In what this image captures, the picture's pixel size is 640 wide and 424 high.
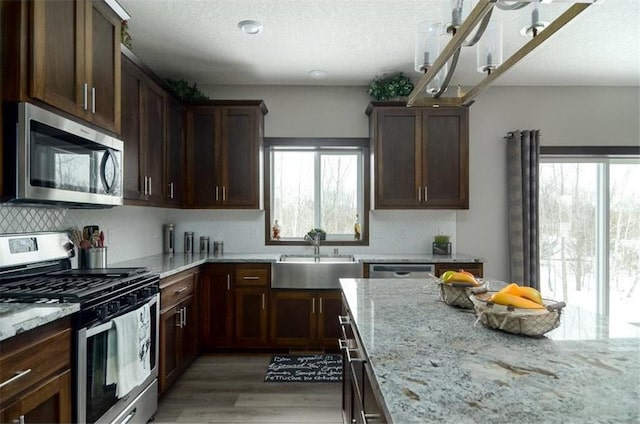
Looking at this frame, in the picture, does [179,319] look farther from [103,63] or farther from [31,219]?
[103,63]

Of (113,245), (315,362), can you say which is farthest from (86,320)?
(315,362)

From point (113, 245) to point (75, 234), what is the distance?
0.57 metres

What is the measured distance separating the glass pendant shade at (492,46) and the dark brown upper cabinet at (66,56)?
1963 mm

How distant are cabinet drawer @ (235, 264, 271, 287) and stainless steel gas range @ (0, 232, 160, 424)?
114cm

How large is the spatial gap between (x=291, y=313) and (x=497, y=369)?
9.22ft

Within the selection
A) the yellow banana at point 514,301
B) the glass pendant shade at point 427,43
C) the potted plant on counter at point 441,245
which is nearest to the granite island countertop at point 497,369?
the yellow banana at point 514,301

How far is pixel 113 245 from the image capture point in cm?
309

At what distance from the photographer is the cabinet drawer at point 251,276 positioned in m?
3.60

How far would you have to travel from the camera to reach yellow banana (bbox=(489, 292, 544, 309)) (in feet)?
4.11

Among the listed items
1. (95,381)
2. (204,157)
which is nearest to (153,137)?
(204,157)

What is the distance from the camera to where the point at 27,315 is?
1389 mm

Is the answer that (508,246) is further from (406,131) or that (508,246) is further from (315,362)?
(315,362)

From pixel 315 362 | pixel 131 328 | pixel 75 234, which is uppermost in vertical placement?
pixel 75 234

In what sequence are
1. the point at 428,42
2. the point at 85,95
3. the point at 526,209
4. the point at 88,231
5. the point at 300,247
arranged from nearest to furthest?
the point at 428,42, the point at 85,95, the point at 88,231, the point at 526,209, the point at 300,247
